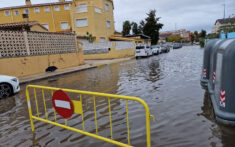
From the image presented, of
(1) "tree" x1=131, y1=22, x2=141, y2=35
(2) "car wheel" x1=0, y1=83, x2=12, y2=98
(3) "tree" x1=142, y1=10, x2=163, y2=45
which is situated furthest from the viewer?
(1) "tree" x1=131, y1=22, x2=141, y2=35

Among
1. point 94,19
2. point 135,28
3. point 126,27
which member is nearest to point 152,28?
point 126,27

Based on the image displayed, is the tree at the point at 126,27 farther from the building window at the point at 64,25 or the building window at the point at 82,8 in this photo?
the building window at the point at 82,8

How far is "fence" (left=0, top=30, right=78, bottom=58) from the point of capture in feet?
41.7

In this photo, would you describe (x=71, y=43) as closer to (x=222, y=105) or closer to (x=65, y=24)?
(x=222, y=105)

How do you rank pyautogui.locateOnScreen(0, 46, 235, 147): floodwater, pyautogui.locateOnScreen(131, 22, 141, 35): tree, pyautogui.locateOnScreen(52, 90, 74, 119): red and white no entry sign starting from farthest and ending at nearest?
pyautogui.locateOnScreen(131, 22, 141, 35): tree < pyautogui.locateOnScreen(0, 46, 235, 147): floodwater < pyautogui.locateOnScreen(52, 90, 74, 119): red and white no entry sign

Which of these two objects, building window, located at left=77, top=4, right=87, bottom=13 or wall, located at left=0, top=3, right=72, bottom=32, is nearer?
building window, located at left=77, top=4, right=87, bottom=13

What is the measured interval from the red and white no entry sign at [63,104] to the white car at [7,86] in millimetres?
5445

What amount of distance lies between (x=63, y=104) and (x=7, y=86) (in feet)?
19.3

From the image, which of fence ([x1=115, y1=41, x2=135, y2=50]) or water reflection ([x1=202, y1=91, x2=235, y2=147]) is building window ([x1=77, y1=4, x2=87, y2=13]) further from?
water reflection ([x1=202, y1=91, x2=235, y2=147])

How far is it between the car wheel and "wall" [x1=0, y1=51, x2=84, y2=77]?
16.7 ft

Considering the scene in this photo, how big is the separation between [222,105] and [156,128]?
1529mm

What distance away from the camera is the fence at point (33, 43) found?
41.7 feet

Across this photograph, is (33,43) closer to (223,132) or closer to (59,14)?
(223,132)

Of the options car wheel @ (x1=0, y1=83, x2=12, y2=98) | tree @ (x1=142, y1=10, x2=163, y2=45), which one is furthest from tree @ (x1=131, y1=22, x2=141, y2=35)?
car wheel @ (x1=0, y1=83, x2=12, y2=98)
